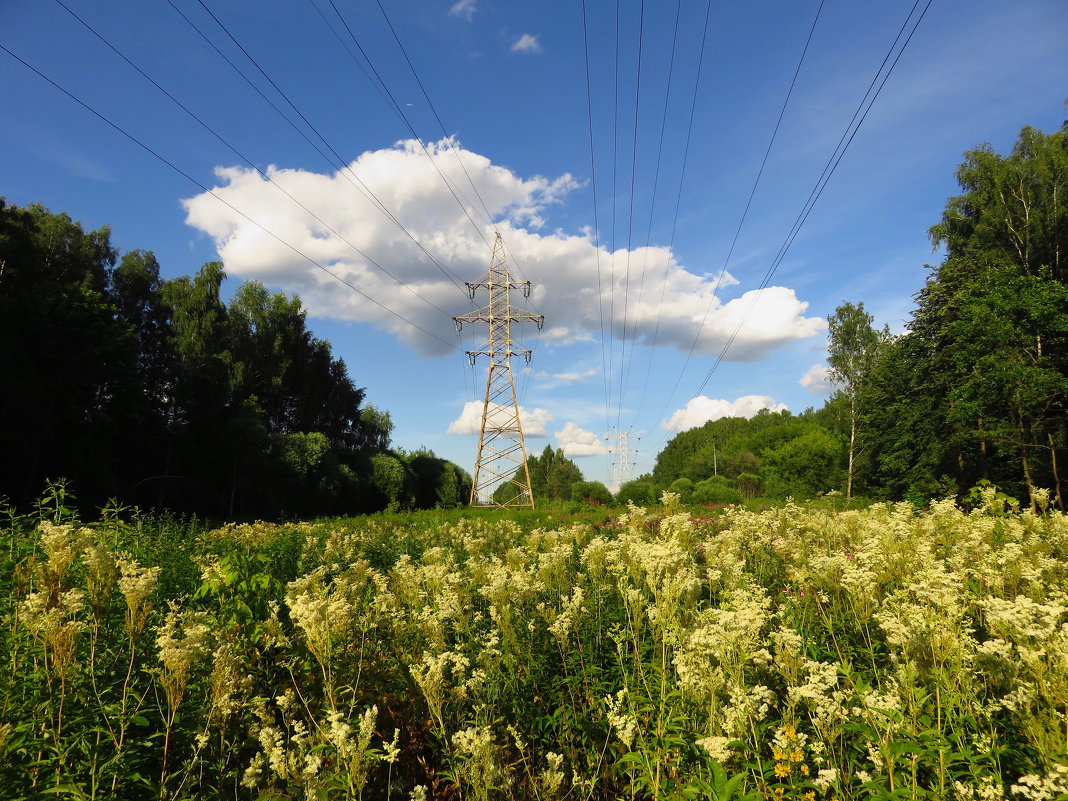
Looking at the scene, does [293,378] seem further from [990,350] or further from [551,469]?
[551,469]

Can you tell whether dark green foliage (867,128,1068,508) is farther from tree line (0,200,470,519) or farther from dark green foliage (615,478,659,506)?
tree line (0,200,470,519)

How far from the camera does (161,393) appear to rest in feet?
103

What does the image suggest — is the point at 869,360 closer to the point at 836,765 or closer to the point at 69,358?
the point at 836,765

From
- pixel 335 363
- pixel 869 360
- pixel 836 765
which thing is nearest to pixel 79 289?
pixel 335 363

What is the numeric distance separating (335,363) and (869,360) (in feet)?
169

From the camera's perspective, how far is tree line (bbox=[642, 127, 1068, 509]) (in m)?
22.0

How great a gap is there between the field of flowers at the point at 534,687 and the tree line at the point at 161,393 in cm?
1304

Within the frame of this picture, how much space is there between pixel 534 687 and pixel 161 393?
3619 centimetres

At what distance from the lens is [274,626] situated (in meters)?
3.80

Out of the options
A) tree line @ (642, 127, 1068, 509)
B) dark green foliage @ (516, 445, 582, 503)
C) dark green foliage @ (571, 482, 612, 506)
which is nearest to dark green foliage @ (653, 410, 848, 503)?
dark green foliage @ (571, 482, 612, 506)

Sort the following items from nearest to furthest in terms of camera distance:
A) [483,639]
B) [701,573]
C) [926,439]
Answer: [483,639], [701,573], [926,439]

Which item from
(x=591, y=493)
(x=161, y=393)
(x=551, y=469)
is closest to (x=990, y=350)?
(x=591, y=493)

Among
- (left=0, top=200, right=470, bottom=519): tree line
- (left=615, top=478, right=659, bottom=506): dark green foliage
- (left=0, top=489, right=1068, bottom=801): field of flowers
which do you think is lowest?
(left=0, top=489, right=1068, bottom=801): field of flowers

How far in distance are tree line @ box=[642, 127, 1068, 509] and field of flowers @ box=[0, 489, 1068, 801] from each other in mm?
20335
